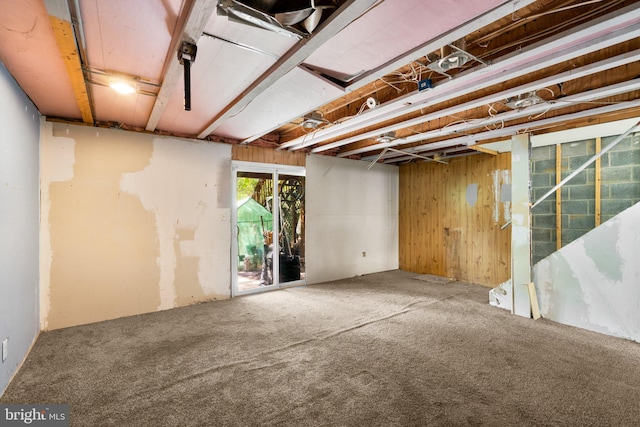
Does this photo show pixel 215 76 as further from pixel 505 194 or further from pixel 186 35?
pixel 505 194

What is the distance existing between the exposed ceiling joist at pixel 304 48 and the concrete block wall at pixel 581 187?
161 inches

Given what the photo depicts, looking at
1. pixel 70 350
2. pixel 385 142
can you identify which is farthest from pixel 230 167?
pixel 70 350

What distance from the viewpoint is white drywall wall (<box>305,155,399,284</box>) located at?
4.94 m

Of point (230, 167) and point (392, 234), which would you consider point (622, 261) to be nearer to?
point (392, 234)

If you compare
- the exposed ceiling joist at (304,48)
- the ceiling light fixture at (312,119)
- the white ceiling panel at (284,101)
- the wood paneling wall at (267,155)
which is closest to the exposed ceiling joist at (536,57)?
the ceiling light fixture at (312,119)

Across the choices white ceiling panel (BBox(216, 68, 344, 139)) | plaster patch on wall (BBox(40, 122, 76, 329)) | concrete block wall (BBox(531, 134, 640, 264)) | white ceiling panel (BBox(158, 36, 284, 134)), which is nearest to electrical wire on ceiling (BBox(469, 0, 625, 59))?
white ceiling panel (BBox(216, 68, 344, 139))

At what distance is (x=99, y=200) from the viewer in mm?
3242

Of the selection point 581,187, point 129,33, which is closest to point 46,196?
point 129,33

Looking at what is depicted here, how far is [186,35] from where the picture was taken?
5.20ft

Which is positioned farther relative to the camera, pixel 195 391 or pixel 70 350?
pixel 70 350

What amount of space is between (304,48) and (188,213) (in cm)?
283

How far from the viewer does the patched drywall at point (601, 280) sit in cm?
279

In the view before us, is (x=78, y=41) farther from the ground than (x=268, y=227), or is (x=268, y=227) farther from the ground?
(x=78, y=41)

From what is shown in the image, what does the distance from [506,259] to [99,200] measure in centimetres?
563
